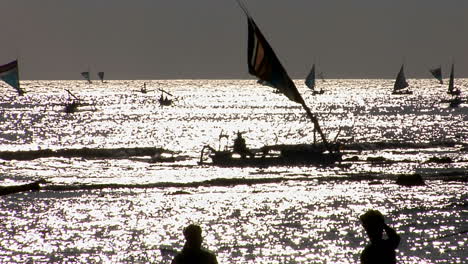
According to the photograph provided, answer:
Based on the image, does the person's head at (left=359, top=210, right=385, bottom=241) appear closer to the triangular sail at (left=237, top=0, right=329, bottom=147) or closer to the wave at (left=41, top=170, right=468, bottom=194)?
the triangular sail at (left=237, top=0, right=329, bottom=147)

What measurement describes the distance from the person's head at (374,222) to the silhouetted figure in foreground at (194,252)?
2123 mm

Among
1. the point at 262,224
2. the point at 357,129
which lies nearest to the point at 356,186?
the point at 262,224

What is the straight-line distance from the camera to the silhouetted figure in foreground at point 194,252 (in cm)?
1142

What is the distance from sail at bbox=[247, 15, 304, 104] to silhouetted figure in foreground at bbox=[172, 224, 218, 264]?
557cm

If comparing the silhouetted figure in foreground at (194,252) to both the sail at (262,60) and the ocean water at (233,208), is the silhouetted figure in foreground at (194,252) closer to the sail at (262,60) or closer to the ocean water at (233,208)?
the sail at (262,60)

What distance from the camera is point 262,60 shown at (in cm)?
1677

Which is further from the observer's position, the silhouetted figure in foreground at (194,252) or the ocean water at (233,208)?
the ocean water at (233,208)

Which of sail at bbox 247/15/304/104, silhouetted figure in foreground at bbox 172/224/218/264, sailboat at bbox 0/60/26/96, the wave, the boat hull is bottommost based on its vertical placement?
silhouetted figure in foreground at bbox 172/224/218/264

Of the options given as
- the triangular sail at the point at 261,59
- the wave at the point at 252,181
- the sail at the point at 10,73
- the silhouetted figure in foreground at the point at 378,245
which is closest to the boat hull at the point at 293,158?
the wave at the point at 252,181

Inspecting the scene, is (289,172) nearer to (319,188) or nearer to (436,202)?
(319,188)

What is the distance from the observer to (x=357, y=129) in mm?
135000

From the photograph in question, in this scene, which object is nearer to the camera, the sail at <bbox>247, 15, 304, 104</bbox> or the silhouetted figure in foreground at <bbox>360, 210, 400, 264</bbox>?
the silhouetted figure in foreground at <bbox>360, 210, 400, 264</bbox>

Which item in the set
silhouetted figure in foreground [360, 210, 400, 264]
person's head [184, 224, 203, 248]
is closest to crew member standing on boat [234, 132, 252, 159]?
silhouetted figure in foreground [360, 210, 400, 264]

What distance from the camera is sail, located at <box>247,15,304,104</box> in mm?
16375
